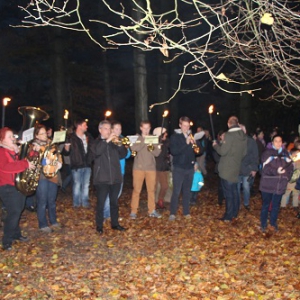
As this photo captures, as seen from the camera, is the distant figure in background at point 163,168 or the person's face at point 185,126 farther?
the distant figure in background at point 163,168

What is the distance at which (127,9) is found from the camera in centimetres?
2628

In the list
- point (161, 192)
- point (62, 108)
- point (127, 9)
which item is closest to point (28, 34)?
point (127, 9)

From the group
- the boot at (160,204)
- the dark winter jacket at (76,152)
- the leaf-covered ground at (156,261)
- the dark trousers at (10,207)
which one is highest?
the dark winter jacket at (76,152)

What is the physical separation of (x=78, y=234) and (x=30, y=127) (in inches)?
89.4

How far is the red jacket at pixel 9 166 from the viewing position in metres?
6.48

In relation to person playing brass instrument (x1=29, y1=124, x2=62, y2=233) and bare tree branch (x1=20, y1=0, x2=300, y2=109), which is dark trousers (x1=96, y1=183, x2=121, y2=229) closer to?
person playing brass instrument (x1=29, y1=124, x2=62, y2=233)

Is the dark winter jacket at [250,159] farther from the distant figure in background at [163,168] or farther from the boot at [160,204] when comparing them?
the boot at [160,204]

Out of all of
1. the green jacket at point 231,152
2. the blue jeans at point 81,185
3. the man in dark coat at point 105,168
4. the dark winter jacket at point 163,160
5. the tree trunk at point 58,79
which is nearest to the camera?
the man in dark coat at point 105,168

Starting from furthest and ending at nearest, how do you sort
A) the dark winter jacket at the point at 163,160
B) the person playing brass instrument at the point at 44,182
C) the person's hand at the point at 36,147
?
the dark winter jacket at the point at 163,160, the person playing brass instrument at the point at 44,182, the person's hand at the point at 36,147

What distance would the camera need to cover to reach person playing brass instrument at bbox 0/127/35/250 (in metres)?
6.51

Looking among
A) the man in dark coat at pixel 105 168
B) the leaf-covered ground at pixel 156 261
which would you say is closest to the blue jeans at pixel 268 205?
the leaf-covered ground at pixel 156 261

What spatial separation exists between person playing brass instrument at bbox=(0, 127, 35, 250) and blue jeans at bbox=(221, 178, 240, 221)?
4098mm

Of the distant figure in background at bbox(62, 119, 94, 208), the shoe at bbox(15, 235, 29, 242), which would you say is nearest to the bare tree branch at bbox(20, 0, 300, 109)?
the distant figure in background at bbox(62, 119, 94, 208)

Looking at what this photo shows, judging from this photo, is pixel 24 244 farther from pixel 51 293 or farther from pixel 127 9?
pixel 127 9
